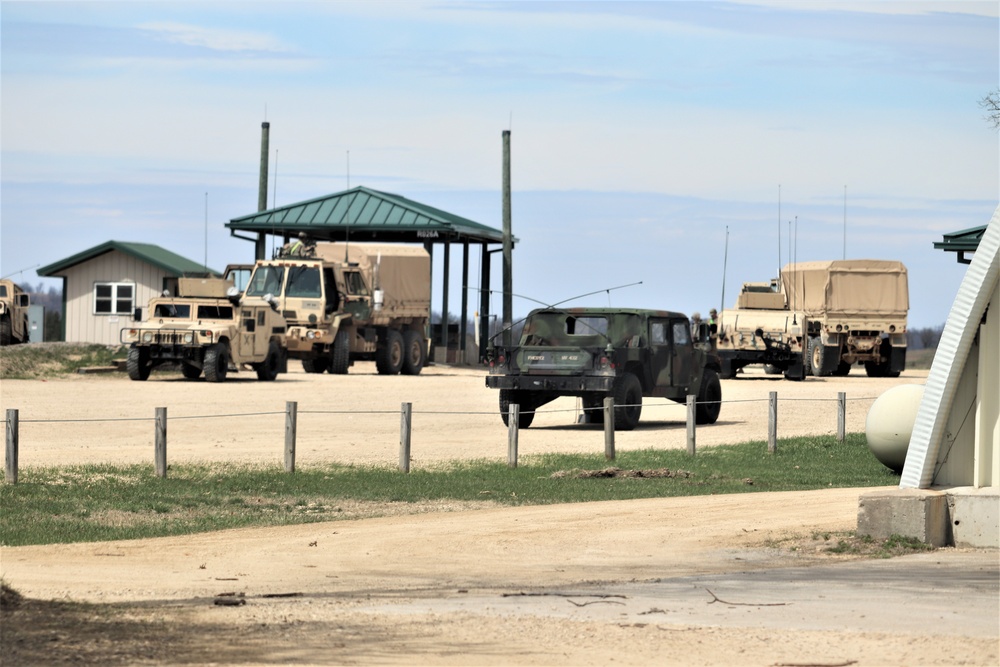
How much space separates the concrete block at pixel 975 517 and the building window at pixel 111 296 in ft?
143

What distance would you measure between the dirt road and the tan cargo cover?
28.3m

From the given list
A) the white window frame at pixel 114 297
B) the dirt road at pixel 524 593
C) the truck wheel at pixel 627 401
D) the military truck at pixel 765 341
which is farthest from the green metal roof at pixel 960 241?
the white window frame at pixel 114 297

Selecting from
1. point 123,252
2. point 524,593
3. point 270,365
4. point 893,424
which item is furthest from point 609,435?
point 123,252

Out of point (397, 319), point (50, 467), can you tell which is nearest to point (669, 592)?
point (50, 467)

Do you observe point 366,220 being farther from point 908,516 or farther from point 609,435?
point 908,516

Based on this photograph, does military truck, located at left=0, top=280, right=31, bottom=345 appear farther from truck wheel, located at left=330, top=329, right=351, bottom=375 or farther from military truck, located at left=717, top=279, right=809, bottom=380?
military truck, located at left=717, top=279, right=809, bottom=380

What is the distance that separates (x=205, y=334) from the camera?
115ft

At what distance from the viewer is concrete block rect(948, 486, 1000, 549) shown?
12.5 meters

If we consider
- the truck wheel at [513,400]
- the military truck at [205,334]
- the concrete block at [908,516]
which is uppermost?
the military truck at [205,334]

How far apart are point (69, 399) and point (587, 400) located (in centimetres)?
973

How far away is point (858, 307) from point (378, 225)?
1452 centimetres

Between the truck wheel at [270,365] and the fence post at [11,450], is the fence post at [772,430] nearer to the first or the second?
the fence post at [11,450]

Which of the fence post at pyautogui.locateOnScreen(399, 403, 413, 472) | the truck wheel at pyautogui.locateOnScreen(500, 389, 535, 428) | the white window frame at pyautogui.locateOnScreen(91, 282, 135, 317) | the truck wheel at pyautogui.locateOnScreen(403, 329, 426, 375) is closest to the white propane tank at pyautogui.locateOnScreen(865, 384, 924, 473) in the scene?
the fence post at pyautogui.locateOnScreen(399, 403, 413, 472)

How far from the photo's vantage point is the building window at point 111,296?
174 feet
